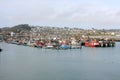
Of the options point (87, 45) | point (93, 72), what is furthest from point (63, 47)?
point (93, 72)

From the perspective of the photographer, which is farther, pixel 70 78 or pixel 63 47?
pixel 63 47

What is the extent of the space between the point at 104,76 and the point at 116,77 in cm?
54

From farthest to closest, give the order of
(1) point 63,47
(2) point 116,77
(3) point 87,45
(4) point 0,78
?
(3) point 87,45 < (1) point 63,47 < (2) point 116,77 < (4) point 0,78

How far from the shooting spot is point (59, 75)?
14797 millimetres

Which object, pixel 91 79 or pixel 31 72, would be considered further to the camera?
pixel 31 72

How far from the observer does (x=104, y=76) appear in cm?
1477

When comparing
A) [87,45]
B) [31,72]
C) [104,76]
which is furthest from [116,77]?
[87,45]

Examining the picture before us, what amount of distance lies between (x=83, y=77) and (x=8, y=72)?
361 cm

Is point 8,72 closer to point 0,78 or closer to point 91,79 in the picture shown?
point 0,78

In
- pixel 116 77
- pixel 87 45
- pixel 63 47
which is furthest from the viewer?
pixel 87 45

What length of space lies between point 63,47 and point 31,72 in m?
21.9

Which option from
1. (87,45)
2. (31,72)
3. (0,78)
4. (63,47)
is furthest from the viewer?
(87,45)

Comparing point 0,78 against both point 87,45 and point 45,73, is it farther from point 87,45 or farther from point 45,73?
point 87,45

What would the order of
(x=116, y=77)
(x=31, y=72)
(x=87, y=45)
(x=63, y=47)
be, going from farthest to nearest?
1. (x=87, y=45)
2. (x=63, y=47)
3. (x=31, y=72)
4. (x=116, y=77)
